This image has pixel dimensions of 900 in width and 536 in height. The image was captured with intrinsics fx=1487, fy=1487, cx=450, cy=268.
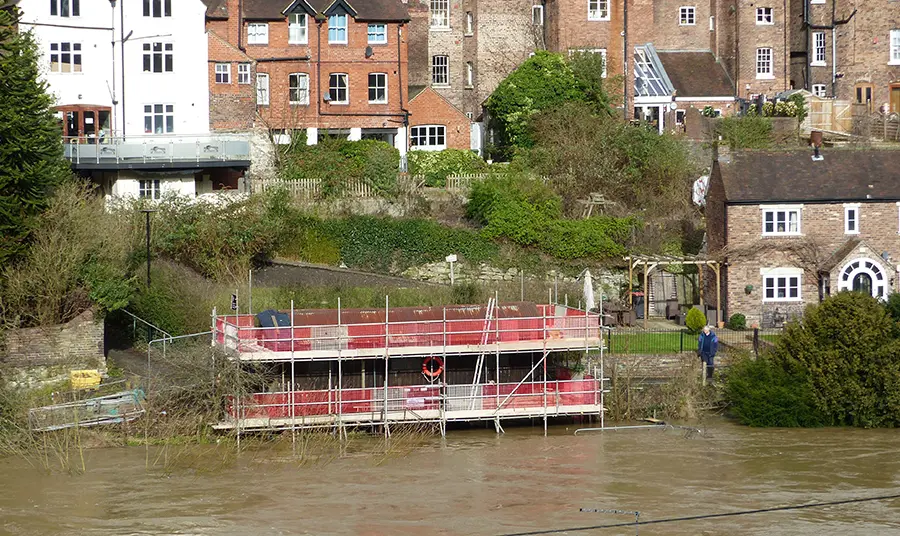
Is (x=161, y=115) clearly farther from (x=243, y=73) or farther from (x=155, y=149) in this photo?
(x=155, y=149)

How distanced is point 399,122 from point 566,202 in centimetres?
787

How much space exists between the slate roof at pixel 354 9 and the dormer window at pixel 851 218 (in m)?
17.4

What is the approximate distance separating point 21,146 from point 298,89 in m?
15.6

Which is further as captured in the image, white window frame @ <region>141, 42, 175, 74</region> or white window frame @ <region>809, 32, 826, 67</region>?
white window frame @ <region>809, 32, 826, 67</region>

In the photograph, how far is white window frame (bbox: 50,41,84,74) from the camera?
47938mm

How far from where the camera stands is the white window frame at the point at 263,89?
51.8m

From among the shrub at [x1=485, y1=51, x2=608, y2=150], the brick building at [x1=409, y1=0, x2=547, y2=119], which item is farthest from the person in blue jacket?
the brick building at [x1=409, y1=0, x2=547, y2=119]

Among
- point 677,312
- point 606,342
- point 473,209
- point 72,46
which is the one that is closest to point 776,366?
point 606,342

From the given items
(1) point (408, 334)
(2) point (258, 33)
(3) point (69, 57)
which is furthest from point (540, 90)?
(1) point (408, 334)

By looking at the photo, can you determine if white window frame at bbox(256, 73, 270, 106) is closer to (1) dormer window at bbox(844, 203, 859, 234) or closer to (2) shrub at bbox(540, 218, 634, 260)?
(2) shrub at bbox(540, 218, 634, 260)

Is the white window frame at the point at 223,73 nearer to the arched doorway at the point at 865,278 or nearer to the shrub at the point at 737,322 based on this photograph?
the shrub at the point at 737,322

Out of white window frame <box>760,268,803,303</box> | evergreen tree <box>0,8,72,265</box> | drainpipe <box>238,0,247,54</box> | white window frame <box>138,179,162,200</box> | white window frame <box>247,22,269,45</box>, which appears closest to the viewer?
Answer: evergreen tree <box>0,8,72,265</box>

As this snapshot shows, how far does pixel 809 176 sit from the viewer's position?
4422 cm

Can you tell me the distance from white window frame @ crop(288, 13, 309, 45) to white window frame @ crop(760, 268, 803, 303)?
1862 centimetres
